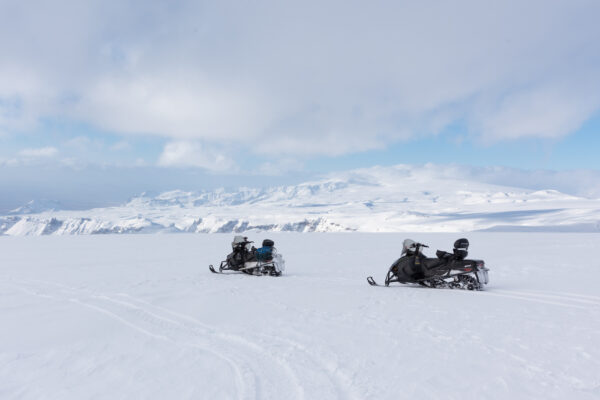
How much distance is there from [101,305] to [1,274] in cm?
807

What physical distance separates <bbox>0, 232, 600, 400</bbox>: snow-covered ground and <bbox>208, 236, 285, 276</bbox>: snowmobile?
2.59 metres

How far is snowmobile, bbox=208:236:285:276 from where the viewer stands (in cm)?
1292

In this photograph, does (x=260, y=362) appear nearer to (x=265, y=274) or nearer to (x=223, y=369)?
(x=223, y=369)

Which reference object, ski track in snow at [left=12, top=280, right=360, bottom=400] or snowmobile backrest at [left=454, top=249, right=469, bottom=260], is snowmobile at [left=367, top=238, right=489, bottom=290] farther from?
ski track in snow at [left=12, top=280, right=360, bottom=400]

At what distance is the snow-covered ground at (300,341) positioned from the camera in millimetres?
3625

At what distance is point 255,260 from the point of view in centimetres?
1343

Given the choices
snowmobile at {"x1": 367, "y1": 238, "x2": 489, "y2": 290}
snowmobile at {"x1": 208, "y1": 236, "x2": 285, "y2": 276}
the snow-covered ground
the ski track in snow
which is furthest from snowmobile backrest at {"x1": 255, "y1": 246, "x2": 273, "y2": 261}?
the ski track in snow

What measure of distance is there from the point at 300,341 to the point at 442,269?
595 centimetres

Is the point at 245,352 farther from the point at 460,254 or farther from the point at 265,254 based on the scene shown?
the point at 265,254

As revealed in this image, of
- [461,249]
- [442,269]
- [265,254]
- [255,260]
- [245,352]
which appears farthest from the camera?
[255,260]

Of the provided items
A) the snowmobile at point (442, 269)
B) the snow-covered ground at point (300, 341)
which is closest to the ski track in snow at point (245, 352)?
the snow-covered ground at point (300, 341)

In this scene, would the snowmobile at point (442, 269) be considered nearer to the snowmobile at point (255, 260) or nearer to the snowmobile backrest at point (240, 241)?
A: the snowmobile at point (255, 260)

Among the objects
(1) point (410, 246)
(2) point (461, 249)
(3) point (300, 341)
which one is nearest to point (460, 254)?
(2) point (461, 249)

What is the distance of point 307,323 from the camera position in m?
6.02
